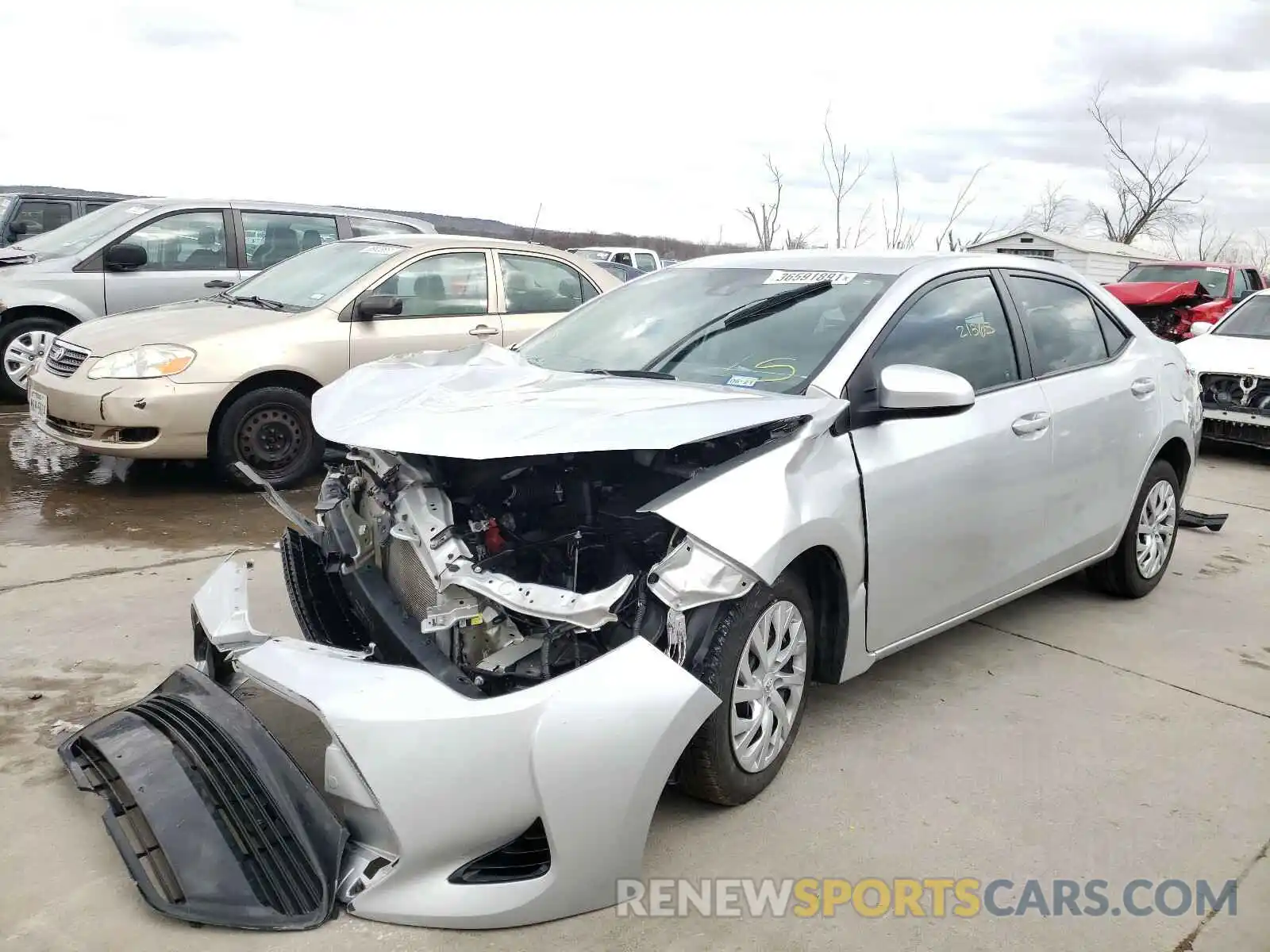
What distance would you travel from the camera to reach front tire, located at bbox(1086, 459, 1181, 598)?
484 cm

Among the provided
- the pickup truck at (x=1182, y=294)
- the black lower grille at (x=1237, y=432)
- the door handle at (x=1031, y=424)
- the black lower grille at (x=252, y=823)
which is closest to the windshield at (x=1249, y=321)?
the black lower grille at (x=1237, y=432)

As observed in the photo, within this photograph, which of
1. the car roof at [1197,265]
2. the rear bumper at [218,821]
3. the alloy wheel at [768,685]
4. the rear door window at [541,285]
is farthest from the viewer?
the car roof at [1197,265]

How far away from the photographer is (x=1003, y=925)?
2.61 m

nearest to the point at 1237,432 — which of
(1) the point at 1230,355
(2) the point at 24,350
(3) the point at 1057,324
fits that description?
(1) the point at 1230,355

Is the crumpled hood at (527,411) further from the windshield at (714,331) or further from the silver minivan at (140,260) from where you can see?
the silver minivan at (140,260)

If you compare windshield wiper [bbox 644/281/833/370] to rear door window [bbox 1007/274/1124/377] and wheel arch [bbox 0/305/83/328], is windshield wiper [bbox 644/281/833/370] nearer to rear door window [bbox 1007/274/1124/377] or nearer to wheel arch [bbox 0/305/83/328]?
rear door window [bbox 1007/274/1124/377]

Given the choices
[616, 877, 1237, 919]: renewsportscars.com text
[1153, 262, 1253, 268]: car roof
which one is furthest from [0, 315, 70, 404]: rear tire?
[1153, 262, 1253, 268]: car roof

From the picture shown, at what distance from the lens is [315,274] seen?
7.05 m

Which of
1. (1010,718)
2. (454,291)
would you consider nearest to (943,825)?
(1010,718)

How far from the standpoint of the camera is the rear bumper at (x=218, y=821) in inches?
95.6

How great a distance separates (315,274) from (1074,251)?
30537 mm

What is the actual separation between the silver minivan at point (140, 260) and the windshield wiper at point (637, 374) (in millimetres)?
5502

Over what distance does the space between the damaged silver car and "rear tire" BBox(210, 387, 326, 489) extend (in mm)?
2688

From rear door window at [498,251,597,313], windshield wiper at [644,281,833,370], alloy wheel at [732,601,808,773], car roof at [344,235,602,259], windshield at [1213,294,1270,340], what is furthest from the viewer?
windshield at [1213,294,1270,340]
